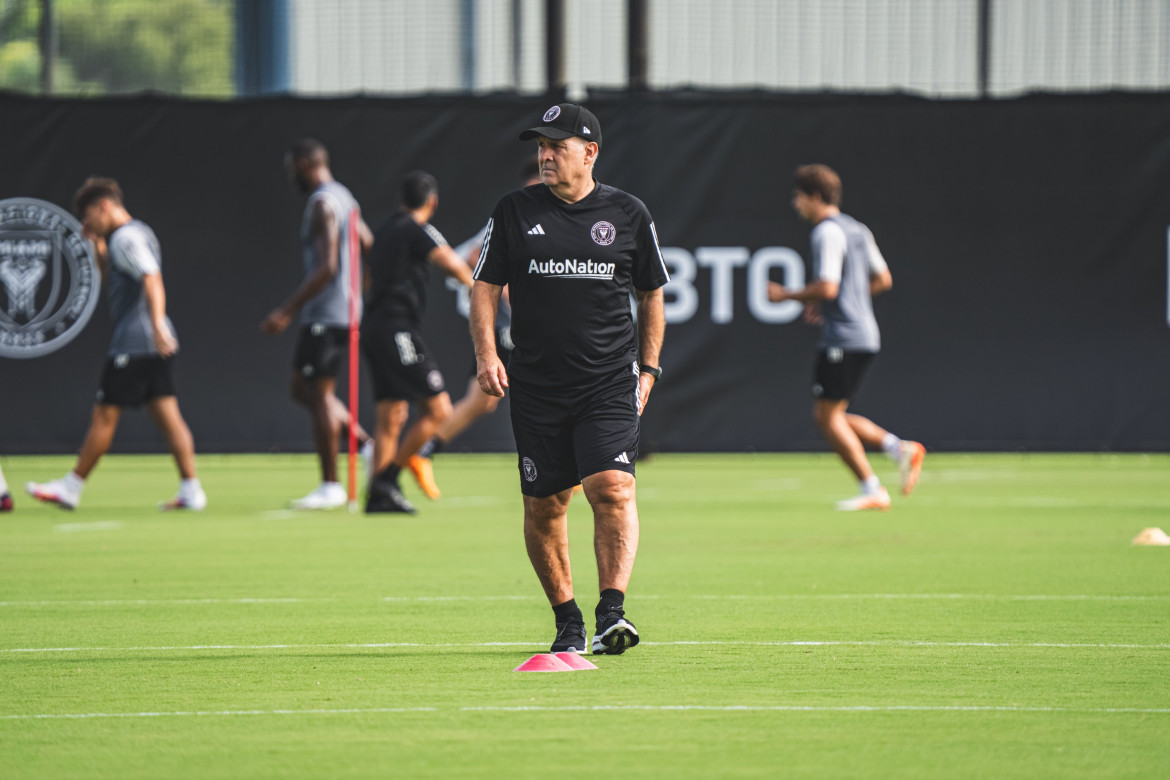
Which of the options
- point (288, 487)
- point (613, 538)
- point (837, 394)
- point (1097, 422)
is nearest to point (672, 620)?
point (613, 538)

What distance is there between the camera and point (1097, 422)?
16750 millimetres

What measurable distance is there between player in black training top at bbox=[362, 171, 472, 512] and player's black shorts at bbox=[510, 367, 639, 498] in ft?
19.7

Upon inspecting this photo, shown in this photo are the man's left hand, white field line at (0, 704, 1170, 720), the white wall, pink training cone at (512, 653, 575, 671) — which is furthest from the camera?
the white wall

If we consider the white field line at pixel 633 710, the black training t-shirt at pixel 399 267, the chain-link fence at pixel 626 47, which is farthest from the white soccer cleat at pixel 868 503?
the white field line at pixel 633 710

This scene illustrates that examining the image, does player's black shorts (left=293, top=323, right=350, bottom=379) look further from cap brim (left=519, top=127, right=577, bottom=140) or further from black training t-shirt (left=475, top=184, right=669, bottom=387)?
cap brim (left=519, top=127, right=577, bottom=140)

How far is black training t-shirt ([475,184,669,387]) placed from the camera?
610 centimetres

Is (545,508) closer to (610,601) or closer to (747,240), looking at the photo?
(610,601)

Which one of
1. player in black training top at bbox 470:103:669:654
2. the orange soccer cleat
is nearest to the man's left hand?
player in black training top at bbox 470:103:669:654

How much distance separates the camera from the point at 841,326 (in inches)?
500

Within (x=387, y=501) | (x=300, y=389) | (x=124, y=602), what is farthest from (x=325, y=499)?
(x=124, y=602)

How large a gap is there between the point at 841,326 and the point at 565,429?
268 inches

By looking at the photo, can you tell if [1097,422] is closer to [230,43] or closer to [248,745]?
[230,43]

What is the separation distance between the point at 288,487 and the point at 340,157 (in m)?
3.70

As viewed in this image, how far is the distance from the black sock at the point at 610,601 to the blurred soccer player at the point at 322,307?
22.0 ft
